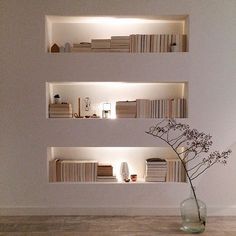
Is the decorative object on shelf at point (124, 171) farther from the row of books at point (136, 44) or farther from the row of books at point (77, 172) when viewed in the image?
the row of books at point (136, 44)

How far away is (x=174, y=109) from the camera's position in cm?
418

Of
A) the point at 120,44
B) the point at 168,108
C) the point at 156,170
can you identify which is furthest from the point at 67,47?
the point at 156,170

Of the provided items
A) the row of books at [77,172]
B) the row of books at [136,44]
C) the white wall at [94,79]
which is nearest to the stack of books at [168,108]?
the white wall at [94,79]

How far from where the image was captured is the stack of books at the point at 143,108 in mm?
4172

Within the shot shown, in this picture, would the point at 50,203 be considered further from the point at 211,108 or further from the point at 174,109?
the point at 211,108

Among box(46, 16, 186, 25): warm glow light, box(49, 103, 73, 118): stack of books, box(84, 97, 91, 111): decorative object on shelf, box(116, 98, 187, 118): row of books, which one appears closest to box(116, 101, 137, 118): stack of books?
box(116, 98, 187, 118): row of books

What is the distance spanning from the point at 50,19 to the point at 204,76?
1860 millimetres

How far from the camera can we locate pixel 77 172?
4.21m

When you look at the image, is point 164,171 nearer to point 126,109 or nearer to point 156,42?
point 126,109

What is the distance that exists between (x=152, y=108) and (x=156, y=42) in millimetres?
749

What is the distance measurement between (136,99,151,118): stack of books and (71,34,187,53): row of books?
565mm

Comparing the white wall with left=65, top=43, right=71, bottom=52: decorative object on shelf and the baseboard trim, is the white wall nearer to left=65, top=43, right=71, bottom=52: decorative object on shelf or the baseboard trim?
the baseboard trim

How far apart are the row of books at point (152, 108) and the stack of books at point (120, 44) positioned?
60 cm

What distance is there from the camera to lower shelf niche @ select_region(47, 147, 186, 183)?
4207 mm
